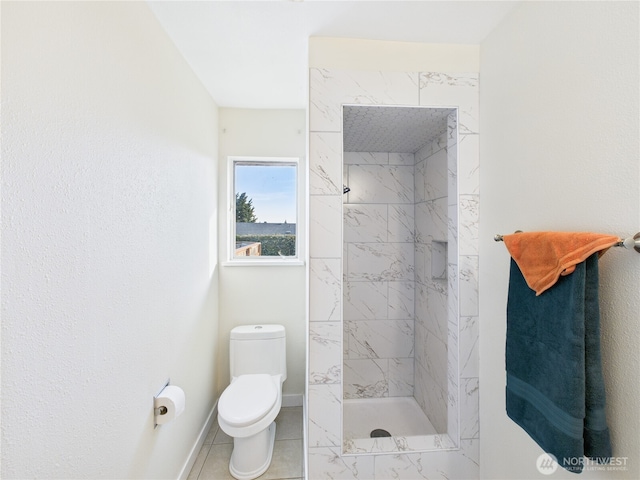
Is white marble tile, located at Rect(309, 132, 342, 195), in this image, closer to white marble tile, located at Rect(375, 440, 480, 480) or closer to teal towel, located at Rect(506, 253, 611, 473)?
teal towel, located at Rect(506, 253, 611, 473)

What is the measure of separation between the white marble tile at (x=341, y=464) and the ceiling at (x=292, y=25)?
1.97 m

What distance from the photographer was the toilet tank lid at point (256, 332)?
2087 mm

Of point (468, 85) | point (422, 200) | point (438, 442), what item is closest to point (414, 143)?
point (422, 200)

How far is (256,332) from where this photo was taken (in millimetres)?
2104

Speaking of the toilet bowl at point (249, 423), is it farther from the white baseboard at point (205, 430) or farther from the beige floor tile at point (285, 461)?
the white baseboard at point (205, 430)

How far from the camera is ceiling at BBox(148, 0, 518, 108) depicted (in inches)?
47.2

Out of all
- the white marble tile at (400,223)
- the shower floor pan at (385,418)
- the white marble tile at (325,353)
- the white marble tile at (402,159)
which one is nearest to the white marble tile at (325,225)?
the white marble tile at (325,353)

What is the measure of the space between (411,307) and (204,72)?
2245mm

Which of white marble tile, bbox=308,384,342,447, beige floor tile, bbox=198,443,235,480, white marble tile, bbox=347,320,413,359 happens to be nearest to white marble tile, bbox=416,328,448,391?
white marble tile, bbox=347,320,413,359

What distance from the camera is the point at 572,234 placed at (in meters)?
0.84

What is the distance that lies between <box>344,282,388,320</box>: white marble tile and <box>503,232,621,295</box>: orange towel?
4.40ft

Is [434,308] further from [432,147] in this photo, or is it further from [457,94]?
[457,94]

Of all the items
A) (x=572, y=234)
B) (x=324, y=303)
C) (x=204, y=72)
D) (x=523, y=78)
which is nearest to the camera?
(x=572, y=234)

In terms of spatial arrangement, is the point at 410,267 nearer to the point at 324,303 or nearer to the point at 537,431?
the point at 324,303
